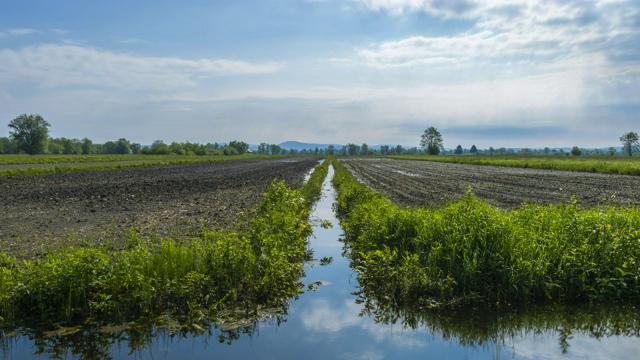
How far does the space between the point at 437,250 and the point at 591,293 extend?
2.57m

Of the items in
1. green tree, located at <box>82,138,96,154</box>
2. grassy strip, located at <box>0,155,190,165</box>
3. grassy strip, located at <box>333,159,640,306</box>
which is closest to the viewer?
grassy strip, located at <box>333,159,640,306</box>

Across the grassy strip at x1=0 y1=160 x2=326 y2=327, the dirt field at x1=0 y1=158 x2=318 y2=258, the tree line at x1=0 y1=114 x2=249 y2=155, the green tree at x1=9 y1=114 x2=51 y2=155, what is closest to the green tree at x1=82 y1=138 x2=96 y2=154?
the tree line at x1=0 y1=114 x2=249 y2=155

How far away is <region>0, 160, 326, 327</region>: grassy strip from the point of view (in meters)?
6.52

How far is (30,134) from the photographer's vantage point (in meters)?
114

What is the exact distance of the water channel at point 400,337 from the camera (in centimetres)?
560

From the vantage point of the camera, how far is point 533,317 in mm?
6707

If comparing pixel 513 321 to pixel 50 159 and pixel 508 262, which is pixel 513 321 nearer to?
pixel 508 262

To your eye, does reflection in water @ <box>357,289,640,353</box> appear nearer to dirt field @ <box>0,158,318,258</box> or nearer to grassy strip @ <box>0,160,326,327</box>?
grassy strip @ <box>0,160,326,327</box>

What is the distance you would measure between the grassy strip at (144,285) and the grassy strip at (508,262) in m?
2.03

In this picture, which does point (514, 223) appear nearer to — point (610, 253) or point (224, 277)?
point (610, 253)

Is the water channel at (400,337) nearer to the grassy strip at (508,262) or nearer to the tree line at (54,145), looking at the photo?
the grassy strip at (508,262)

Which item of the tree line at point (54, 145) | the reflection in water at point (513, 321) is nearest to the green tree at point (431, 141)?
the tree line at point (54, 145)

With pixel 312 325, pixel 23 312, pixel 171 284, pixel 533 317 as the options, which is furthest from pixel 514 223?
pixel 23 312

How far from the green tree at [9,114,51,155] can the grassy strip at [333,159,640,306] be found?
12883 cm
